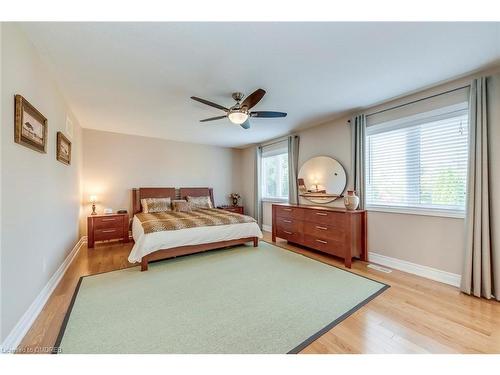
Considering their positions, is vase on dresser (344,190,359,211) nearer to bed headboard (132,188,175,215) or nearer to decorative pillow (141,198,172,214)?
decorative pillow (141,198,172,214)

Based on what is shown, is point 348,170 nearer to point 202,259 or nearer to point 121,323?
point 202,259

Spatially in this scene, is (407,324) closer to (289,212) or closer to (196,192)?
(289,212)

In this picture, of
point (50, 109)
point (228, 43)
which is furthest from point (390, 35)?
point (50, 109)

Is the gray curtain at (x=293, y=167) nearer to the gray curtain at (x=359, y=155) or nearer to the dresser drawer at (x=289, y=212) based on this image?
the dresser drawer at (x=289, y=212)

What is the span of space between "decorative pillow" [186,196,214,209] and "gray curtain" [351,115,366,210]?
3.57m

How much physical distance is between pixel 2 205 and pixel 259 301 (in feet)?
7.30

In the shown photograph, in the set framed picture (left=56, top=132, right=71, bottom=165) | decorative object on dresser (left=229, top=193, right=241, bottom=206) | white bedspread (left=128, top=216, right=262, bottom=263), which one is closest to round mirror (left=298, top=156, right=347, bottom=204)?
white bedspread (left=128, top=216, right=262, bottom=263)

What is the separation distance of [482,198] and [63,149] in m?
5.16

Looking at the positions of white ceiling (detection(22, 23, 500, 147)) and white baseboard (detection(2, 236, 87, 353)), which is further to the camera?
white ceiling (detection(22, 23, 500, 147))

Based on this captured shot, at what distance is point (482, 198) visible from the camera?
2.30 metres

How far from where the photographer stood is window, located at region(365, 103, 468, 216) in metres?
2.62

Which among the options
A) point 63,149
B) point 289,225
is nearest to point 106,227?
point 63,149

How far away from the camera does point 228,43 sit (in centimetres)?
188

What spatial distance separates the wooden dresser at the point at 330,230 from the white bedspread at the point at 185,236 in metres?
0.78
